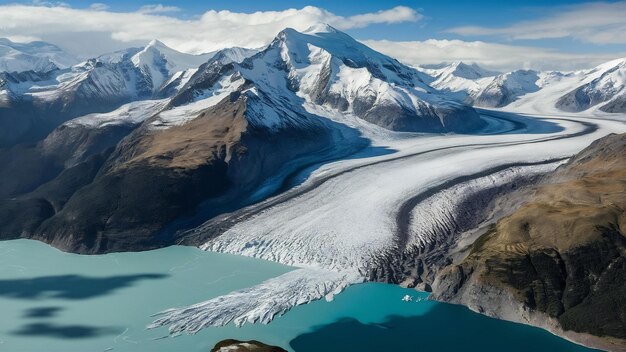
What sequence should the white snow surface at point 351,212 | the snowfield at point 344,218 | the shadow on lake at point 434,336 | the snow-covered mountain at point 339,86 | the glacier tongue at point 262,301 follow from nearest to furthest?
the shadow on lake at point 434,336, the glacier tongue at point 262,301, the snowfield at point 344,218, the white snow surface at point 351,212, the snow-covered mountain at point 339,86

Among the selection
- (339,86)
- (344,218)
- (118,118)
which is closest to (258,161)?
(344,218)

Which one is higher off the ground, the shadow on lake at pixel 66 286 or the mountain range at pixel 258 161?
Result: the mountain range at pixel 258 161

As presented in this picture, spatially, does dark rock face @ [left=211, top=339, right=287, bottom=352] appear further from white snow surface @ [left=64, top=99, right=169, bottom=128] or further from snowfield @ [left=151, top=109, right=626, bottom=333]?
white snow surface @ [left=64, top=99, right=169, bottom=128]

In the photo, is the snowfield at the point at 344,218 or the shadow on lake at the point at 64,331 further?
the snowfield at the point at 344,218

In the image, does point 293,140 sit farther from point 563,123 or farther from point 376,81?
point 563,123

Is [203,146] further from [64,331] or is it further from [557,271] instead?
[557,271]

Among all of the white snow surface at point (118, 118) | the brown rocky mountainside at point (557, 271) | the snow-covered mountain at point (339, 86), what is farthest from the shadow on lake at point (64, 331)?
the white snow surface at point (118, 118)

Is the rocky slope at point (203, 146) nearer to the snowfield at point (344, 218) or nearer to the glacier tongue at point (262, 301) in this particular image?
the snowfield at point (344, 218)
